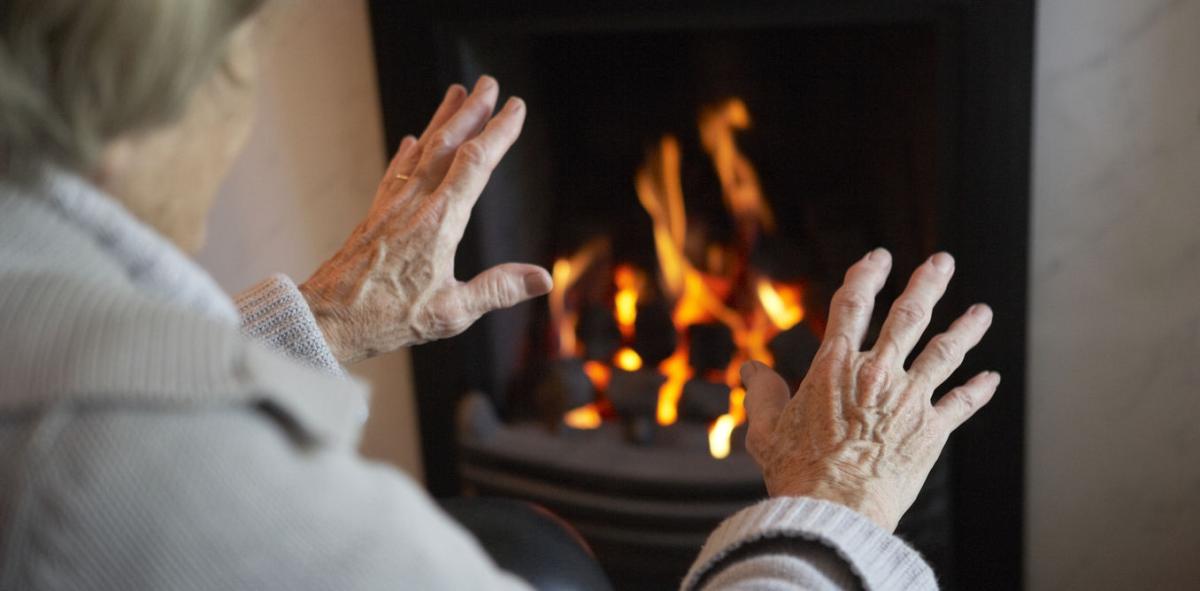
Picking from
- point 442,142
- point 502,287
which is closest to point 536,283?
point 502,287

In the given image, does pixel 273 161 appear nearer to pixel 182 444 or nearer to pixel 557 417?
pixel 557 417

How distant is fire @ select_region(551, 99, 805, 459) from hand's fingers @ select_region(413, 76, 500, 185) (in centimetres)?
79

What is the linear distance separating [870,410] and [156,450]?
55 cm

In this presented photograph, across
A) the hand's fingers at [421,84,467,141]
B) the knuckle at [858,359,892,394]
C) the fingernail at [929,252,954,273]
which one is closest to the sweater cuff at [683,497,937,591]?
the knuckle at [858,359,892,394]

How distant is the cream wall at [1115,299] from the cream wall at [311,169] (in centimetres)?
94

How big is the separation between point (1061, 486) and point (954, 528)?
0.51ft

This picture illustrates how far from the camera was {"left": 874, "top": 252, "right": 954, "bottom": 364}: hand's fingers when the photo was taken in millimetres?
897

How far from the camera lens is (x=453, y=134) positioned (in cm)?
107

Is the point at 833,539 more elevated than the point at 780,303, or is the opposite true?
the point at 780,303

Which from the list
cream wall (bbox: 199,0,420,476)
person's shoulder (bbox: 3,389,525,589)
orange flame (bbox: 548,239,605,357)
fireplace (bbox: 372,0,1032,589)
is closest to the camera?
person's shoulder (bbox: 3,389,525,589)

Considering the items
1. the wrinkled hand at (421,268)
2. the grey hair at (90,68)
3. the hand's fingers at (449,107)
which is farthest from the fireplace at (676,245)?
the grey hair at (90,68)

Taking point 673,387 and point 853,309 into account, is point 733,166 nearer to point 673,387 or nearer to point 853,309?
point 673,387

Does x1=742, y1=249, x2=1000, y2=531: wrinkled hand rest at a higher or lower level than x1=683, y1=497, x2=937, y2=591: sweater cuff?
higher

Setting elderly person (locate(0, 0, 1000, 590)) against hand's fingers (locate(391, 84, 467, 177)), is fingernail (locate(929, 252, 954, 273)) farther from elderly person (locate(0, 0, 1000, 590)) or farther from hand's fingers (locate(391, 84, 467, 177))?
hand's fingers (locate(391, 84, 467, 177))
